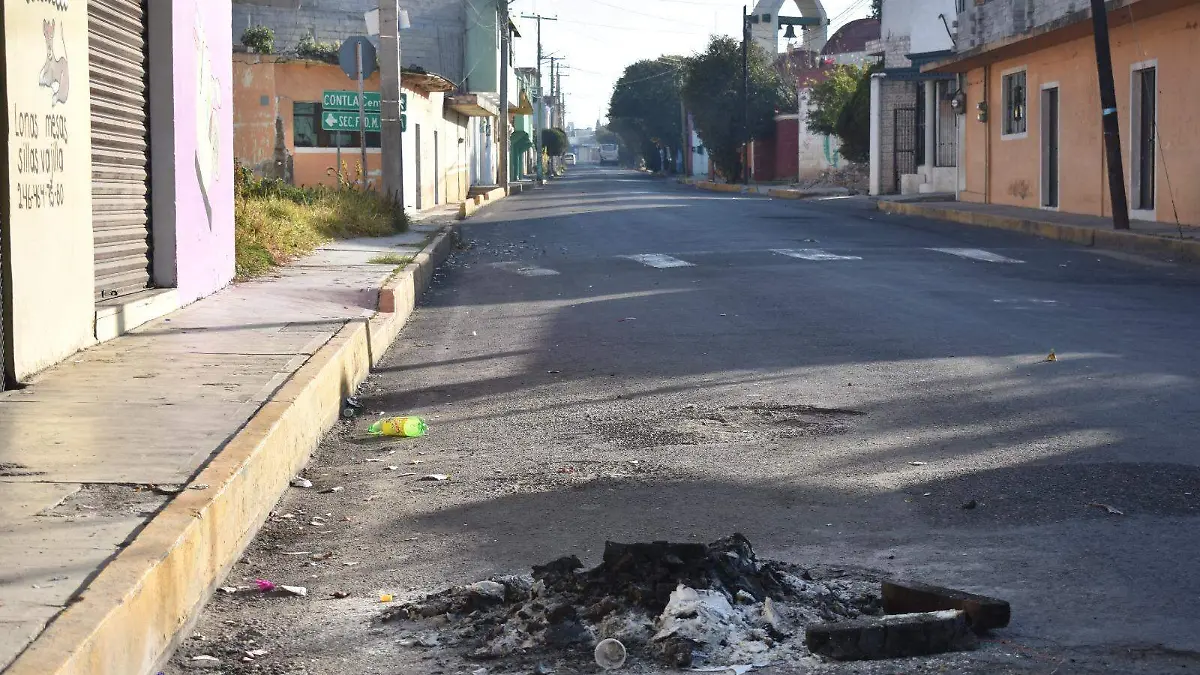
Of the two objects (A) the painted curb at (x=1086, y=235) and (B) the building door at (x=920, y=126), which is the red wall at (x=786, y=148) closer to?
(B) the building door at (x=920, y=126)

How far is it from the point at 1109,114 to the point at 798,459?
16385 millimetres

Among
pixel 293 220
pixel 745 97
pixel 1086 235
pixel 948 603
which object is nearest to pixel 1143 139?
pixel 1086 235

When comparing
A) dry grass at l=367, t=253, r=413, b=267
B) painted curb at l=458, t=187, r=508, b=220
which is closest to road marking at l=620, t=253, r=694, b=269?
dry grass at l=367, t=253, r=413, b=267

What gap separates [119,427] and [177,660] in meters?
2.25

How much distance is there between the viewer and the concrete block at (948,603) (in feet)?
12.5

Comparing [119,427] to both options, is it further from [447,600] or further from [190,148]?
[190,148]

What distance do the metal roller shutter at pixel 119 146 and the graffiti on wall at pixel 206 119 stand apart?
112 cm

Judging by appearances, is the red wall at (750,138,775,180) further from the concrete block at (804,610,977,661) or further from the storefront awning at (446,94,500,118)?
the concrete block at (804,610,977,661)

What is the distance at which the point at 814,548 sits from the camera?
189 inches

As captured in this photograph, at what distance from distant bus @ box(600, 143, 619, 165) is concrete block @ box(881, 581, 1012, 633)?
176m

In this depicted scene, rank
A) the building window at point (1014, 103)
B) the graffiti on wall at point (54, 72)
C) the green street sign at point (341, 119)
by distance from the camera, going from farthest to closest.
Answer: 1. the building window at point (1014, 103)
2. the green street sign at point (341, 119)
3. the graffiti on wall at point (54, 72)

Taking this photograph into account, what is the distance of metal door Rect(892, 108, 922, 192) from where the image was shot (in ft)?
139

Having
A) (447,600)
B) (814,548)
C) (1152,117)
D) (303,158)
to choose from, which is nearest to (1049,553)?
(814,548)

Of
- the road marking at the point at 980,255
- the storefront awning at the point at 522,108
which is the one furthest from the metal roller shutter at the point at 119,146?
the storefront awning at the point at 522,108
